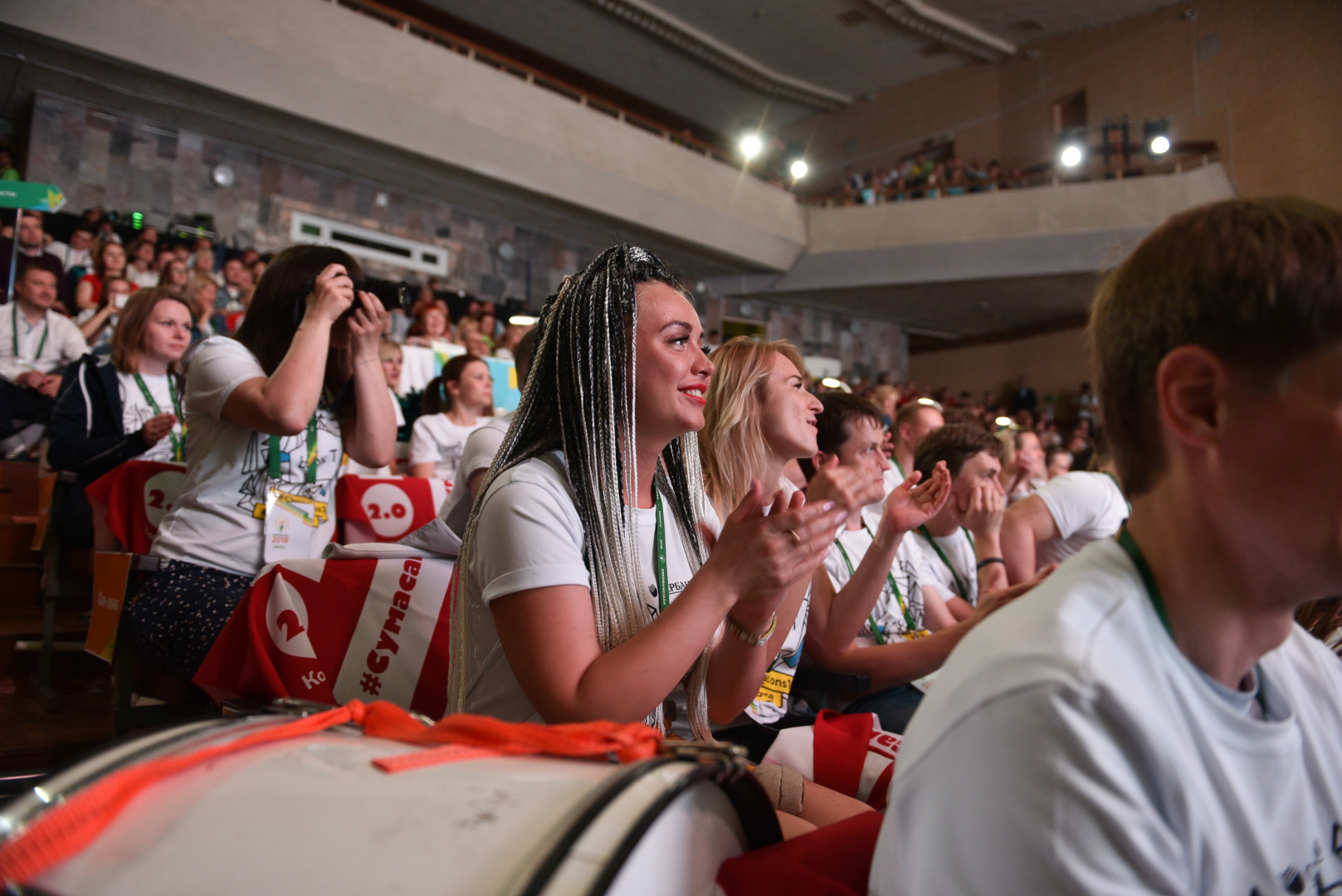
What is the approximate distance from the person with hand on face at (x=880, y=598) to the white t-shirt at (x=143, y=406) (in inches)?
98.9

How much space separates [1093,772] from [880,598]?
1.89 m

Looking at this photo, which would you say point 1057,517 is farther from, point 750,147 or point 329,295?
point 750,147

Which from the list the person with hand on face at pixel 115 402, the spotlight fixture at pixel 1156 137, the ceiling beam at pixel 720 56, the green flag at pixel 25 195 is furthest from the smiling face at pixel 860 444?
the spotlight fixture at pixel 1156 137

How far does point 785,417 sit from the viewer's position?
→ 2139 millimetres

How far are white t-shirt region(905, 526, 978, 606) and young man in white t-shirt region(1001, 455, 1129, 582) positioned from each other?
0.51 ft

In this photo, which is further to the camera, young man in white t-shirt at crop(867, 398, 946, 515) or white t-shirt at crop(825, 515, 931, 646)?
young man in white t-shirt at crop(867, 398, 946, 515)

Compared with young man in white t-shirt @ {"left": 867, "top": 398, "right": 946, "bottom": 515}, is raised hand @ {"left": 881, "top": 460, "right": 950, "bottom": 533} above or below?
below

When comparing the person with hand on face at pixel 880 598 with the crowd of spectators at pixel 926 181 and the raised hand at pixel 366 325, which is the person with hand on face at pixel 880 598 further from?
the crowd of spectators at pixel 926 181

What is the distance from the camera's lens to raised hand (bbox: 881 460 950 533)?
1.96 m

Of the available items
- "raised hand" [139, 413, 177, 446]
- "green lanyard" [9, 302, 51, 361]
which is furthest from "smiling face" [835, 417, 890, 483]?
"green lanyard" [9, 302, 51, 361]

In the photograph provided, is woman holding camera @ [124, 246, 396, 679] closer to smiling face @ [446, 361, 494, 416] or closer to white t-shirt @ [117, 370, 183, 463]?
white t-shirt @ [117, 370, 183, 463]

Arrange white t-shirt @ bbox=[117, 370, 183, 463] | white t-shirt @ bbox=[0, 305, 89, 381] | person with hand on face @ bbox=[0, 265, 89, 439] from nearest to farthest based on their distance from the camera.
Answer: white t-shirt @ bbox=[117, 370, 183, 463] < person with hand on face @ bbox=[0, 265, 89, 439] < white t-shirt @ bbox=[0, 305, 89, 381]

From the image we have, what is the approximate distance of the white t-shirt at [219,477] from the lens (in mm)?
2006

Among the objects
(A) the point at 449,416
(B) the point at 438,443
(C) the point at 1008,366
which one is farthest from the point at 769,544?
(C) the point at 1008,366
